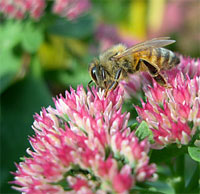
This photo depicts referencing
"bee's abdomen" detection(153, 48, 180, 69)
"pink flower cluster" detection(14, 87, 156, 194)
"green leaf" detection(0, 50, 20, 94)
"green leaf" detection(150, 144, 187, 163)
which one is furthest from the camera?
"green leaf" detection(0, 50, 20, 94)

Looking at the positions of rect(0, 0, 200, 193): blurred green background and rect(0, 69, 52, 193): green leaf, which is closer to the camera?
→ rect(0, 69, 52, 193): green leaf

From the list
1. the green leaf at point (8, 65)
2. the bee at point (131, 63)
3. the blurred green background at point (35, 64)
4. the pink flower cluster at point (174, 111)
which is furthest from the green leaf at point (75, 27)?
the pink flower cluster at point (174, 111)

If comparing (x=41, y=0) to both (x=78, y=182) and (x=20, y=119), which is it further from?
(x=78, y=182)

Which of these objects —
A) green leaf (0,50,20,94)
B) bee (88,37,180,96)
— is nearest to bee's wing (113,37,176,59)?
bee (88,37,180,96)

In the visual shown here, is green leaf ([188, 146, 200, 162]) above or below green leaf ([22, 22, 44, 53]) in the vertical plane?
below

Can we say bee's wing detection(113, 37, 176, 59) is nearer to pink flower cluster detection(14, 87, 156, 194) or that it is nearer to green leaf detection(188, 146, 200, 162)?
pink flower cluster detection(14, 87, 156, 194)

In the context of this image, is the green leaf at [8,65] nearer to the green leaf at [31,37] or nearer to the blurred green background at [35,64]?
the blurred green background at [35,64]

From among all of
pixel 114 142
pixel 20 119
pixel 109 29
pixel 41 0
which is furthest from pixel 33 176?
pixel 109 29

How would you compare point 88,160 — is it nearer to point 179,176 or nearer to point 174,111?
point 174,111
